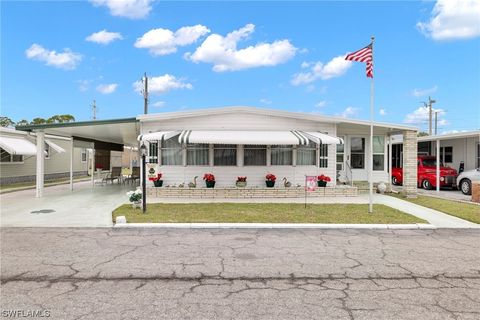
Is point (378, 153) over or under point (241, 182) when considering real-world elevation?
over

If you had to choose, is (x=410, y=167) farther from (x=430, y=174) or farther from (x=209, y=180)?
(x=209, y=180)

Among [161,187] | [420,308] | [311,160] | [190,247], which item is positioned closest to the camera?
[420,308]

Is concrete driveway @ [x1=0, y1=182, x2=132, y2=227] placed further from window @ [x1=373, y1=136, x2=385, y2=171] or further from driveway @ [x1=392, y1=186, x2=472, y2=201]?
driveway @ [x1=392, y1=186, x2=472, y2=201]

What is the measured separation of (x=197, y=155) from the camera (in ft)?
46.9

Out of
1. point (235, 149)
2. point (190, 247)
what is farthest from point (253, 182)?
point (190, 247)

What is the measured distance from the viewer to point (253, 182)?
14297mm

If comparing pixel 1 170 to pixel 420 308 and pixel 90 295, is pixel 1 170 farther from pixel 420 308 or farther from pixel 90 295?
pixel 420 308

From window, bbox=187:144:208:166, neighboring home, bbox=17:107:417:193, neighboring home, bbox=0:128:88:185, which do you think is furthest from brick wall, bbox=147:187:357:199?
neighboring home, bbox=0:128:88:185

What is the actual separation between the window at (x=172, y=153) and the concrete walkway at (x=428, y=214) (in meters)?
7.66

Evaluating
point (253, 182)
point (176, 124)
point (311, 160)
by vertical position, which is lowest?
point (253, 182)

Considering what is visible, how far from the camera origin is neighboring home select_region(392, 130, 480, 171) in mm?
17547

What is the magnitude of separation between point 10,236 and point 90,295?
4.27 metres

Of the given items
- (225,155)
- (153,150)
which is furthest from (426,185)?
(153,150)
